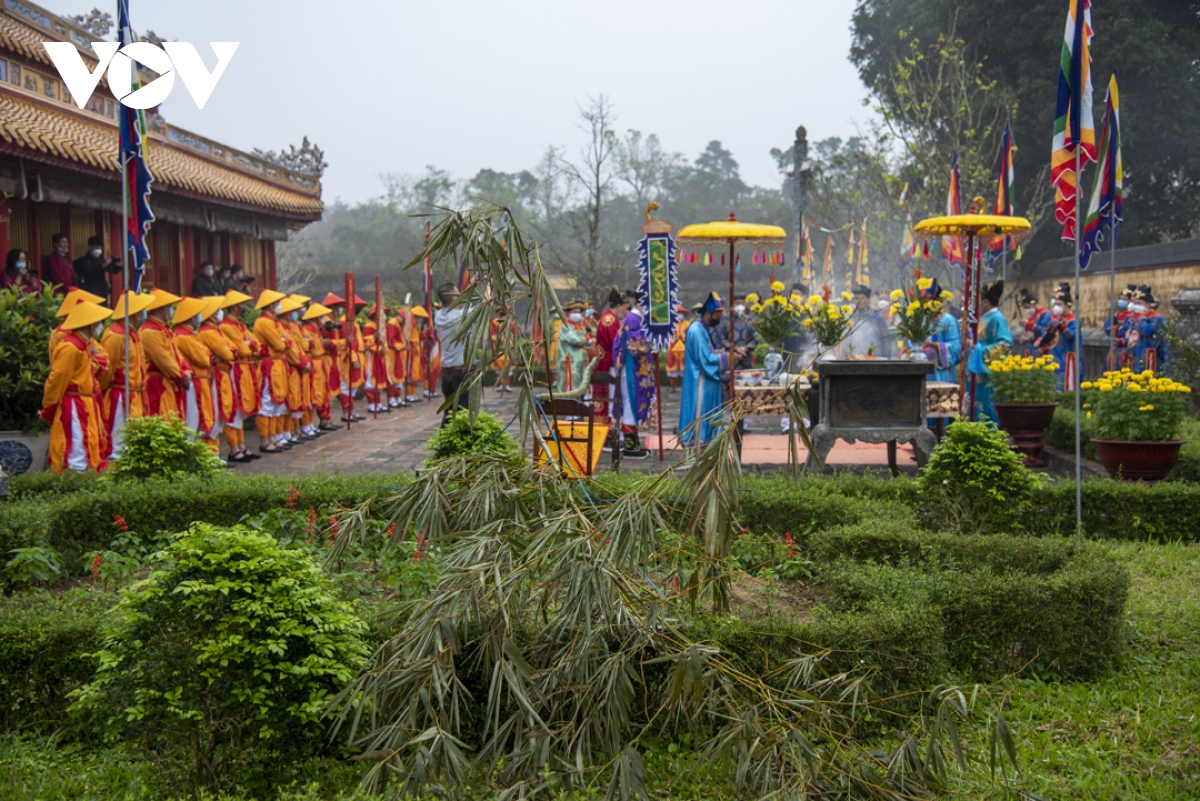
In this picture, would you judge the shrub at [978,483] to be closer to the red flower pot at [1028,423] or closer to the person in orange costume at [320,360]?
the red flower pot at [1028,423]

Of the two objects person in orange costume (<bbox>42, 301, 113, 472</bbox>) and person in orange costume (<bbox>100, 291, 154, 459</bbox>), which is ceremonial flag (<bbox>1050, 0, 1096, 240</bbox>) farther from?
person in orange costume (<bbox>100, 291, 154, 459</bbox>)

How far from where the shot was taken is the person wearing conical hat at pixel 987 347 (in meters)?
10.7

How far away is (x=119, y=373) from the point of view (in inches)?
354

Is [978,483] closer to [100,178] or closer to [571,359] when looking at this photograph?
[571,359]

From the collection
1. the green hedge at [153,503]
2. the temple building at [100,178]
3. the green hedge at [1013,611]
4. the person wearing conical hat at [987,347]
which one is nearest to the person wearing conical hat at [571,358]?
the person wearing conical hat at [987,347]

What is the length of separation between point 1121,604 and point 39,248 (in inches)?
473

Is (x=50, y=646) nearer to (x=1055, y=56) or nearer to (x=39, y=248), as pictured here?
(x=39, y=248)

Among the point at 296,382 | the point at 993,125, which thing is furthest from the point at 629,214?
the point at 296,382

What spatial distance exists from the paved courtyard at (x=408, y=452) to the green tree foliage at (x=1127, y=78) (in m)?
13.1

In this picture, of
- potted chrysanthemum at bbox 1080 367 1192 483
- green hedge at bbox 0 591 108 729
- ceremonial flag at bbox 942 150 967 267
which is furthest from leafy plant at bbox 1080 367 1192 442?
green hedge at bbox 0 591 108 729

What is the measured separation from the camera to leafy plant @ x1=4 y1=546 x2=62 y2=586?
17.0 ft

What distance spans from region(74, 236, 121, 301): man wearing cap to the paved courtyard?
2.52 m

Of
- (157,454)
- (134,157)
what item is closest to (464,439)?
(157,454)

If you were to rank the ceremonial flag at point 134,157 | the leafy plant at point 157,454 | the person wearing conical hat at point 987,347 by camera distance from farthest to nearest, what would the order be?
the person wearing conical hat at point 987,347
the ceremonial flag at point 134,157
the leafy plant at point 157,454
